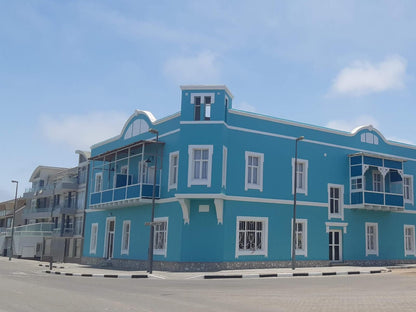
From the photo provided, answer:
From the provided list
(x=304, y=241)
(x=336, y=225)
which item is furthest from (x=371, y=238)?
(x=304, y=241)

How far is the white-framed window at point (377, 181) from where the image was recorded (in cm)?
3266

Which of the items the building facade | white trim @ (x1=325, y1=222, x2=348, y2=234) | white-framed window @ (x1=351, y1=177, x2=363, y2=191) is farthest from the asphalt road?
the building facade

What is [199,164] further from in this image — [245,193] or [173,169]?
[245,193]

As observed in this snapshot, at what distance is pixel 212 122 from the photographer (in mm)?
26297

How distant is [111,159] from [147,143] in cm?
640

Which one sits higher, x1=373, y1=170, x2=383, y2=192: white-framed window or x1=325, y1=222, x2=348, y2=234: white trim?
x1=373, y1=170, x2=383, y2=192: white-framed window

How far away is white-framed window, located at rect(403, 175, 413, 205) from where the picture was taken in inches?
1347

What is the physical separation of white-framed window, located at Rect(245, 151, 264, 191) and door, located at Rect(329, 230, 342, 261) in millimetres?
6535

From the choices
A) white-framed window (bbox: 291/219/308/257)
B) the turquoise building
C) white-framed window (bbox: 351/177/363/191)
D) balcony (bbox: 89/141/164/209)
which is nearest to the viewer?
A: the turquoise building

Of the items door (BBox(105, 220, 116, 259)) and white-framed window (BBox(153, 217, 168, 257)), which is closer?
white-framed window (BBox(153, 217, 168, 257))

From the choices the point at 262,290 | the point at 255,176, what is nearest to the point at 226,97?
the point at 255,176

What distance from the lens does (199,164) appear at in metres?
26.3

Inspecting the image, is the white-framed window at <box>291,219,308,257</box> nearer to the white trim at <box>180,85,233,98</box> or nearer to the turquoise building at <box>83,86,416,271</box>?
the turquoise building at <box>83,86,416,271</box>

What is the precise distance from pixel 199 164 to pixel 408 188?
17479 mm
